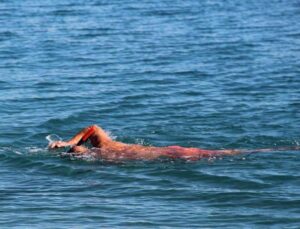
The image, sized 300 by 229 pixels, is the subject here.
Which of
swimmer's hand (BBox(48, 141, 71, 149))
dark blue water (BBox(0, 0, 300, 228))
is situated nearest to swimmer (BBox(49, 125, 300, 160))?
swimmer's hand (BBox(48, 141, 71, 149))

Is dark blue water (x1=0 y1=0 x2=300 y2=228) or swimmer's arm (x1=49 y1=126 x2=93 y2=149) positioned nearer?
dark blue water (x1=0 y1=0 x2=300 y2=228)

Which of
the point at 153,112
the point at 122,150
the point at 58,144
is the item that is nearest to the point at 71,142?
the point at 58,144

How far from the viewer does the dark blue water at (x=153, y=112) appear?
13.8 meters

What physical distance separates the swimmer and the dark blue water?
169 mm

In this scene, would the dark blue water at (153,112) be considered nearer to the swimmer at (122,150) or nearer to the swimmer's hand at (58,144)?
the swimmer at (122,150)

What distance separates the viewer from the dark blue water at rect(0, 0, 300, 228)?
45.1ft

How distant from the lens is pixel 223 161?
642 inches

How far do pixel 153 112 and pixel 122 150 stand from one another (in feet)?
15.3

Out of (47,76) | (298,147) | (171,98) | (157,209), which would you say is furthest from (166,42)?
(157,209)

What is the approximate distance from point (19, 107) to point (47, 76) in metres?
4.46

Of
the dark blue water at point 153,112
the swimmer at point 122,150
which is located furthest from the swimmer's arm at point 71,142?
the dark blue water at point 153,112

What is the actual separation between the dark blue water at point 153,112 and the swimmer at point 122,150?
0.56 ft

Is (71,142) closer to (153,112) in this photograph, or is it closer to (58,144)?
(58,144)

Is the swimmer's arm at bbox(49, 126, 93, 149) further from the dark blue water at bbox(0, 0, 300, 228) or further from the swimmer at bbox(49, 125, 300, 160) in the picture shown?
the dark blue water at bbox(0, 0, 300, 228)
